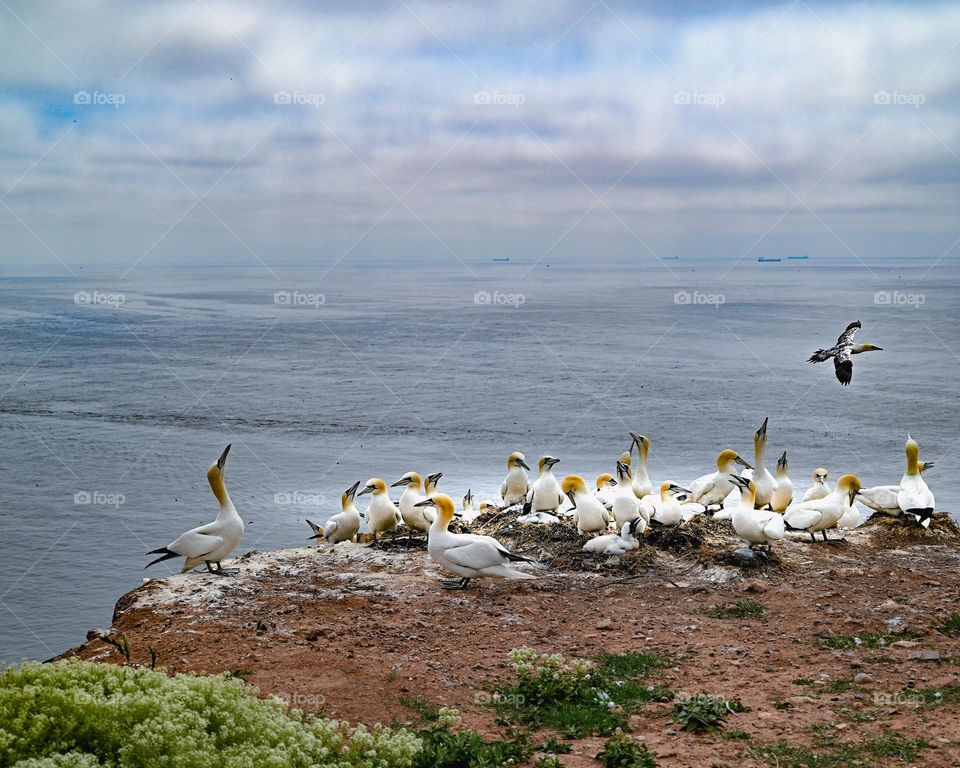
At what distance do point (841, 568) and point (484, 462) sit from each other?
7094mm

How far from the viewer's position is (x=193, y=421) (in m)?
19.1

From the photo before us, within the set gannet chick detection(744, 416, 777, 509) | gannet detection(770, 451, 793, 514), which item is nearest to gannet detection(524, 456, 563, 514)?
gannet chick detection(744, 416, 777, 509)

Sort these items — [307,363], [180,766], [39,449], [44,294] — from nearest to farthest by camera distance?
1. [180,766]
2. [39,449]
3. [307,363]
4. [44,294]

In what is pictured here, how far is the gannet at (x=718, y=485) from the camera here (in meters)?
11.0

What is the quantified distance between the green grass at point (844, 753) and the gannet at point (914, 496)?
5389mm

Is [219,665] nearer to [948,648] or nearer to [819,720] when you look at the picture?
[819,720]

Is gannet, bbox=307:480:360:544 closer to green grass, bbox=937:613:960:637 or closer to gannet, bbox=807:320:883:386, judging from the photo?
green grass, bbox=937:613:960:637

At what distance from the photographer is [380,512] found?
Result: 10.7 m

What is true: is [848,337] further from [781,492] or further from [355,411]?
[355,411]

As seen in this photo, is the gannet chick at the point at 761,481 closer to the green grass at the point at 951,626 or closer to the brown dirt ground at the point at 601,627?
the brown dirt ground at the point at 601,627

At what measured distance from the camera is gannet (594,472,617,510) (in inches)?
436

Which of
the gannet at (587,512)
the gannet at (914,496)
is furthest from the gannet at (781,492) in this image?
the gannet at (587,512)

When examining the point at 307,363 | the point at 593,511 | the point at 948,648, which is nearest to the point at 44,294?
the point at 307,363

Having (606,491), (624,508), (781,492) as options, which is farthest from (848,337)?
(624,508)
